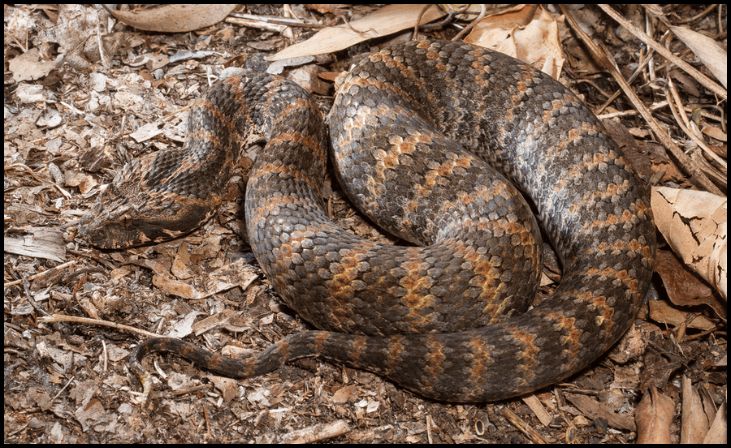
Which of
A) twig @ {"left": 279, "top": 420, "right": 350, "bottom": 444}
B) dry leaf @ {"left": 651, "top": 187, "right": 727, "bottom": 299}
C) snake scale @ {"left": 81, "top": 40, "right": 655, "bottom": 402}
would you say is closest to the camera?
twig @ {"left": 279, "top": 420, "right": 350, "bottom": 444}

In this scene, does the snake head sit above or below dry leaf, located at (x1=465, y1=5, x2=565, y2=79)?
below

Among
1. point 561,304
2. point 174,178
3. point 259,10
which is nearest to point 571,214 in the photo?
point 561,304

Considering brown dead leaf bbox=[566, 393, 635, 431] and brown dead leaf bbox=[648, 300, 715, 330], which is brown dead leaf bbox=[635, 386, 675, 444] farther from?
brown dead leaf bbox=[648, 300, 715, 330]

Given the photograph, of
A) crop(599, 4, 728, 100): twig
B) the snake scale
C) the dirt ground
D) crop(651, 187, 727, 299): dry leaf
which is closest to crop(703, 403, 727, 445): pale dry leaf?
the dirt ground

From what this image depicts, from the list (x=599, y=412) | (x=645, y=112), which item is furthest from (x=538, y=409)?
(x=645, y=112)

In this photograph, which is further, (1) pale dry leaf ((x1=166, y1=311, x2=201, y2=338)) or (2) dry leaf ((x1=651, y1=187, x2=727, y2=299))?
(2) dry leaf ((x1=651, y1=187, x2=727, y2=299))

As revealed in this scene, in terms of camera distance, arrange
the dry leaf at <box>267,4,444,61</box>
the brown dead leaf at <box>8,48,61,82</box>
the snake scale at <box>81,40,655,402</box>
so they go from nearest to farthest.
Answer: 1. the snake scale at <box>81,40,655,402</box>
2. the brown dead leaf at <box>8,48,61,82</box>
3. the dry leaf at <box>267,4,444,61</box>

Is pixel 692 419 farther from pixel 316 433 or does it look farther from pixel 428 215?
pixel 316 433
